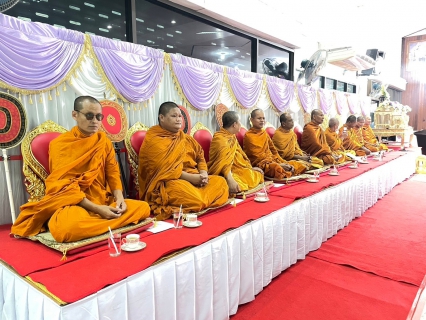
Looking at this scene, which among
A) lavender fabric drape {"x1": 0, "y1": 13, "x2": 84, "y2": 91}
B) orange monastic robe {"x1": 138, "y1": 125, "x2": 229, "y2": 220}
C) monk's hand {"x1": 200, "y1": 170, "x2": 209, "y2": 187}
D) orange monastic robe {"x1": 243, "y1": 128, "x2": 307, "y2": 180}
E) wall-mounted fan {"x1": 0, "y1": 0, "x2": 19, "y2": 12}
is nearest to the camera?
wall-mounted fan {"x1": 0, "y1": 0, "x2": 19, "y2": 12}

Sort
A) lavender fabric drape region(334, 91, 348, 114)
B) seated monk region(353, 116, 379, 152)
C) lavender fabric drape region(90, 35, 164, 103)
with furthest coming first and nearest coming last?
lavender fabric drape region(334, 91, 348, 114)
seated monk region(353, 116, 379, 152)
lavender fabric drape region(90, 35, 164, 103)

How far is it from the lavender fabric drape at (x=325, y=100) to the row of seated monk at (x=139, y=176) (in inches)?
177

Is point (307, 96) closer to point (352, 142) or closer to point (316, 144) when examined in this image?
point (352, 142)

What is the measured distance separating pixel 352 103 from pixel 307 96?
350cm

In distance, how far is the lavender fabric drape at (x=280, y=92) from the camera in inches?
240

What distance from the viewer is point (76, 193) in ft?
6.53

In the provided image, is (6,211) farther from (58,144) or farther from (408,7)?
(408,7)

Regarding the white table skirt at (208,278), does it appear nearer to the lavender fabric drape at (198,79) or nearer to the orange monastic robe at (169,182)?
the orange monastic robe at (169,182)

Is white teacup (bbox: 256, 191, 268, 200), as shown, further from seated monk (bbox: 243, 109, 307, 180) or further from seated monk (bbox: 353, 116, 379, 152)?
seated monk (bbox: 353, 116, 379, 152)

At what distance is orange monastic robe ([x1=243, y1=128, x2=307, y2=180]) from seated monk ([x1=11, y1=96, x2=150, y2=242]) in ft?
7.24

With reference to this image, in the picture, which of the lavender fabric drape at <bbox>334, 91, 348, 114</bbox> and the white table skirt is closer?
the white table skirt

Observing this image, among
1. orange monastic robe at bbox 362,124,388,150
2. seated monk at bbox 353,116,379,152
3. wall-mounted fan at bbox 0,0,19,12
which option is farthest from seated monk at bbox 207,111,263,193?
orange monastic robe at bbox 362,124,388,150

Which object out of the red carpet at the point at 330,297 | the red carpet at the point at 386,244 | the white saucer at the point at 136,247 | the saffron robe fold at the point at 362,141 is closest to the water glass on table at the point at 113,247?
the white saucer at the point at 136,247

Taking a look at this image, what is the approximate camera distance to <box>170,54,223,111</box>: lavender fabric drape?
403 centimetres
